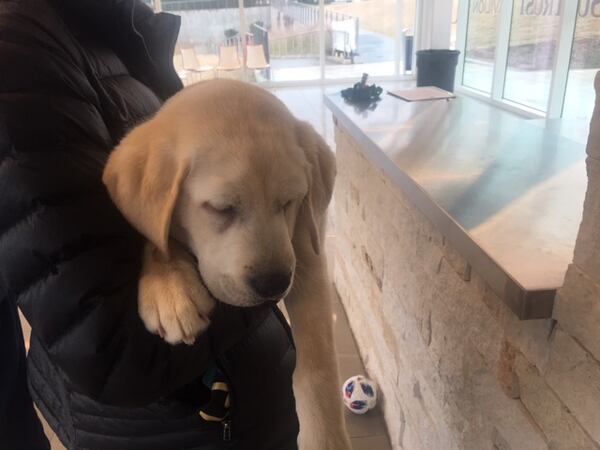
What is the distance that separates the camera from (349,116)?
238 cm

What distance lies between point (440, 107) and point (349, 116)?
0.45 m

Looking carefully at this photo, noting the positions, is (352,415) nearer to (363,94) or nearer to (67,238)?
(363,94)

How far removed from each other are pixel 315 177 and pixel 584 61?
5.12m

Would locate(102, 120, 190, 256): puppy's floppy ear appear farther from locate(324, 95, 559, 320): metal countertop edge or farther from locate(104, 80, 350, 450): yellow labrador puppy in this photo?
locate(324, 95, 559, 320): metal countertop edge

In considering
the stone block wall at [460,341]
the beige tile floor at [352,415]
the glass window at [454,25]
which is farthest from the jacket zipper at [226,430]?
the glass window at [454,25]

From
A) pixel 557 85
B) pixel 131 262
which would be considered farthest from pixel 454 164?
pixel 557 85

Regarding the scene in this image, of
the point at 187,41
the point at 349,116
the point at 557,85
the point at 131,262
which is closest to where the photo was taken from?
the point at 131,262

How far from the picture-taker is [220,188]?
3.15 ft

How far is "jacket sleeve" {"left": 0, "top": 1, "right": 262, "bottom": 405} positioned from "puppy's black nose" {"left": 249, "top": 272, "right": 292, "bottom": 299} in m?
0.12

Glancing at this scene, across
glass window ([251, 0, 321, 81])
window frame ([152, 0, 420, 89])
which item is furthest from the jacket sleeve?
glass window ([251, 0, 321, 81])

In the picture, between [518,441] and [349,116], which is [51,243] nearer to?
[518,441]

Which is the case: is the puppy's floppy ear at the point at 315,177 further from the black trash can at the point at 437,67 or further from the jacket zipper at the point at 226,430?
the black trash can at the point at 437,67

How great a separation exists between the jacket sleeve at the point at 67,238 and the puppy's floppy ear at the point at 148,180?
0.03 meters

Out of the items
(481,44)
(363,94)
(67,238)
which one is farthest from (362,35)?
(67,238)
